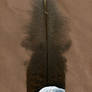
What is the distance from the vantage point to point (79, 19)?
3.09ft

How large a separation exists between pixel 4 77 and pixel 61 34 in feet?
1.19

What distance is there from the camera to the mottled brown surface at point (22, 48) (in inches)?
36.4

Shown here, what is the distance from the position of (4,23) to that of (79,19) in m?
0.38

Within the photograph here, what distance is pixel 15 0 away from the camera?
0.93 m

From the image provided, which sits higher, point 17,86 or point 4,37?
point 4,37

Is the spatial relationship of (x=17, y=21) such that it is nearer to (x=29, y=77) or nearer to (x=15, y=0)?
(x=15, y=0)

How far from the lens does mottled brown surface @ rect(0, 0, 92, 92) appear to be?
3.04 ft

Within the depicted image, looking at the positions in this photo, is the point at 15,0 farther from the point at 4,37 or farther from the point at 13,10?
the point at 4,37

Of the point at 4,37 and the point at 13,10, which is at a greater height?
the point at 13,10

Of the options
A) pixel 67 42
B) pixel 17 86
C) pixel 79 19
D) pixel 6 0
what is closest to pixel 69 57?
pixel 67 42

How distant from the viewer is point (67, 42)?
0.96 metres

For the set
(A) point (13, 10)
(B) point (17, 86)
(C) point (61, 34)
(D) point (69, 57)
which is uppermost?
(A) point (13, 10)

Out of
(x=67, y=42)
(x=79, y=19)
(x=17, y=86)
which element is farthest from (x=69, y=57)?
(x=17, y=86)

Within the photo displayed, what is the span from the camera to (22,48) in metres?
0.94
